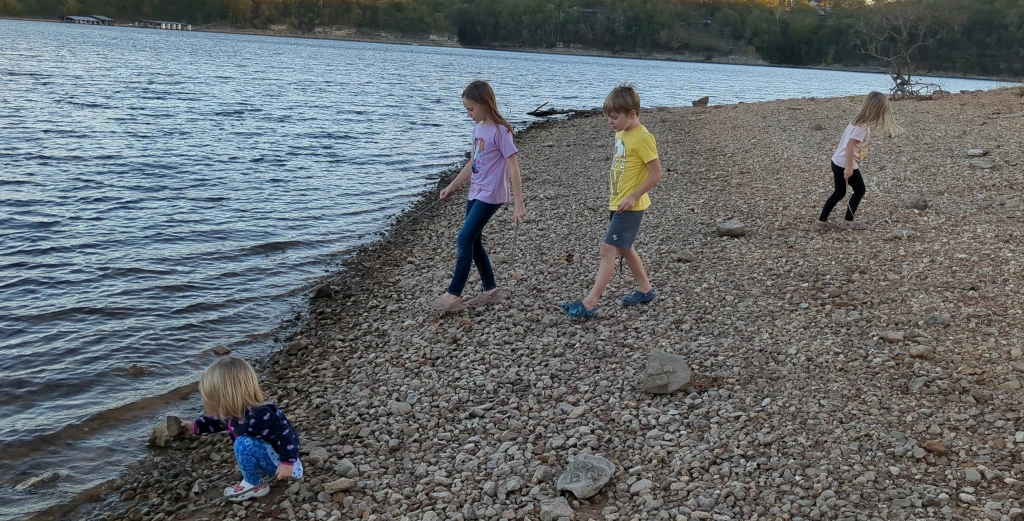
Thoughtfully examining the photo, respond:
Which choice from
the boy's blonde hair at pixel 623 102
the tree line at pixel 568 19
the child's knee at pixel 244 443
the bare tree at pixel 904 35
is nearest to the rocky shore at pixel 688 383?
the child's knee at pixel 244 443

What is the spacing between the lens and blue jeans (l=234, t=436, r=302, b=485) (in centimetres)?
442

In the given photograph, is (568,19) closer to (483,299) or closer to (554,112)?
(554,112)

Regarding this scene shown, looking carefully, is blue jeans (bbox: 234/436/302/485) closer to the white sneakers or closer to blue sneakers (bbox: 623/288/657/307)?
the white sneakers

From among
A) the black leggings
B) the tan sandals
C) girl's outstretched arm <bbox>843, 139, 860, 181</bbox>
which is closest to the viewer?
the tan sandals

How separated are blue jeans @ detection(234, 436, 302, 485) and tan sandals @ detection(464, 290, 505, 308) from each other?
123 inches

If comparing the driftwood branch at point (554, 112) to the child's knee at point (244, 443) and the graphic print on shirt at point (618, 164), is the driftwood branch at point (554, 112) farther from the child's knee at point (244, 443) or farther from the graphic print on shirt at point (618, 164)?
the child's knee at point (244, 443)

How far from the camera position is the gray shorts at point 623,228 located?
630cm

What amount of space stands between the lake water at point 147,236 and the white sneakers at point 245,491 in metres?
1.41

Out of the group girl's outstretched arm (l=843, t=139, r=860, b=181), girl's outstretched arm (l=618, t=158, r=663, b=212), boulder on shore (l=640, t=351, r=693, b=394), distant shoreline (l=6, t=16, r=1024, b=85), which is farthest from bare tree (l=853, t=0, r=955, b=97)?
distant shoreline (l=6, t=16, r=1024, b=85)

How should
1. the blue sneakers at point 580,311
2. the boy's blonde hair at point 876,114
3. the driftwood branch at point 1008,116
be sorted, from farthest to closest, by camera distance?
the driftwood branch at point 1008,116, the boy's blonde hair at point 876,114, the blue sneakers at point 580,311

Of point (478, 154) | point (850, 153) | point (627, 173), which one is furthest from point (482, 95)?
point (850, 153)

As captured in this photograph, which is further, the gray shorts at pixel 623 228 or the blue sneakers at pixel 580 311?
the blue sneakers at pixel 580 311

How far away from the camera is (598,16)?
15738cm

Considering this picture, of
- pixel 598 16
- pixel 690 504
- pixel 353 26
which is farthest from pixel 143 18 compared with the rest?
pixel 690 504
